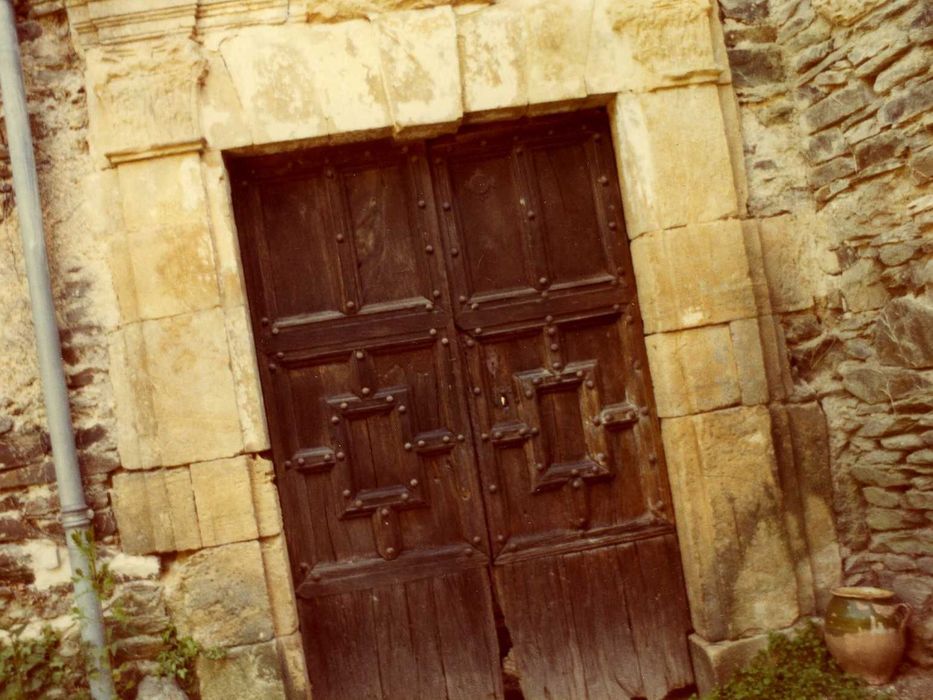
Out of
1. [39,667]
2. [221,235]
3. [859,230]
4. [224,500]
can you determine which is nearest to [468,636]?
[224,500]

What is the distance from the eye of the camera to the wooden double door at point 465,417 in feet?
10.1

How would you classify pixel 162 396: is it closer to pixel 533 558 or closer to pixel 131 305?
pixel 131 305

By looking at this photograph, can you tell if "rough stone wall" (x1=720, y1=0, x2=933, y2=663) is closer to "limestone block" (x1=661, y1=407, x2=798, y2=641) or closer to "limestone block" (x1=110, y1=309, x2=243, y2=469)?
"limestone block" (x1=661, y1=407, x2=798, y2=641)

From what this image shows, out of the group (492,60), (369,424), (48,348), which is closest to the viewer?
(48,348)

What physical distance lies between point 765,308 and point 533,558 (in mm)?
1317

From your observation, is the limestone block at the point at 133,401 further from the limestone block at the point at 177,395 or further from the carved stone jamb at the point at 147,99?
the carved stone jamb at the point at 147,99

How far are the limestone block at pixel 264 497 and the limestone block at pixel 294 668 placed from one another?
1.30 ft

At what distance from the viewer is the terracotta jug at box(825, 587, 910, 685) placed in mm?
2832

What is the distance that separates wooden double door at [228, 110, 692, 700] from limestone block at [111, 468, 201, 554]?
36cm

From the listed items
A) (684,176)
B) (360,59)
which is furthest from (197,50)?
Result: (684,176)

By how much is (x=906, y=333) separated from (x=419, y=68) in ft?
6.44

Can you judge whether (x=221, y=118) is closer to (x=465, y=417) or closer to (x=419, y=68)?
(x=419, y=68)

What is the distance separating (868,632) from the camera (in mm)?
2838

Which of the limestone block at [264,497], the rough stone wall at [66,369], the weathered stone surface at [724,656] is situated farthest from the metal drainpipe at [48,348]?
the weathered stone surface at [724,656]
